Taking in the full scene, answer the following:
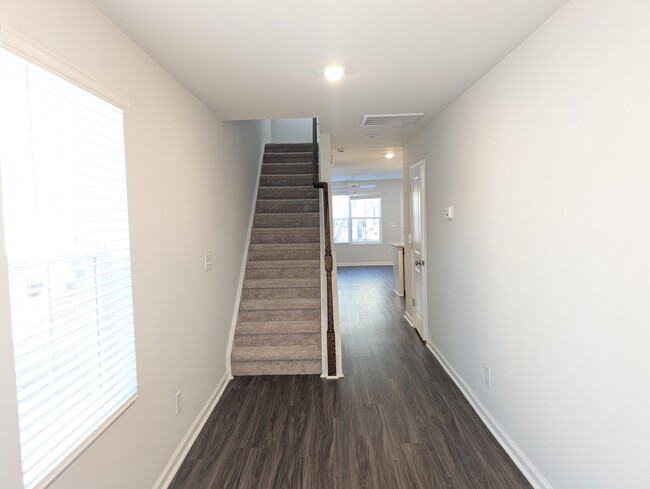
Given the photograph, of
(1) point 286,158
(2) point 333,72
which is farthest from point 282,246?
(2) point 333,72

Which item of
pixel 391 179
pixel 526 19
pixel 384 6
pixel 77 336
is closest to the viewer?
pixel 77 336

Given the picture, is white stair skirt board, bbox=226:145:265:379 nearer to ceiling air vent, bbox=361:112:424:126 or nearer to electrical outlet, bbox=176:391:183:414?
electrical outlet, bbox=176:391:183:414

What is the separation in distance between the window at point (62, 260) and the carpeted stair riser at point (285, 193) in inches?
150

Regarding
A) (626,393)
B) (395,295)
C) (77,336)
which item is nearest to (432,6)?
(626,393)

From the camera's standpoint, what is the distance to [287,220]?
5.34 meters

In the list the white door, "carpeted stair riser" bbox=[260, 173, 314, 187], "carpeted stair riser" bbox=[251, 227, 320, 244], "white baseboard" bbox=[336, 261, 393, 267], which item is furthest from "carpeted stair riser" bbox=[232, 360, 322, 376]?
"white baseboard" bbox=[336, 261, 393, 267]

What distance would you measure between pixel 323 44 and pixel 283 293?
9.56 ft

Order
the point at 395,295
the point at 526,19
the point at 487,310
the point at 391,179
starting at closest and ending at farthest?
the point at 526,19 → the point at 487,310 → the point at 395,295 → the point at 391,179

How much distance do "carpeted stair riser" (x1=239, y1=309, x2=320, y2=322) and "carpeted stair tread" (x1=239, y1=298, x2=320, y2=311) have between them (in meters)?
0.03

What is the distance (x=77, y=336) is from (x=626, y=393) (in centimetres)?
205

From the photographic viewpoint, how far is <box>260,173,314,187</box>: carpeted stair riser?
5.87m

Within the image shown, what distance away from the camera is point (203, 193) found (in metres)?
3.14

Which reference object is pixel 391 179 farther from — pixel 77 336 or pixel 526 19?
pixel 77 336

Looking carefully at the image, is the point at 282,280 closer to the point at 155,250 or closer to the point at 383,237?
the point at 155,250
